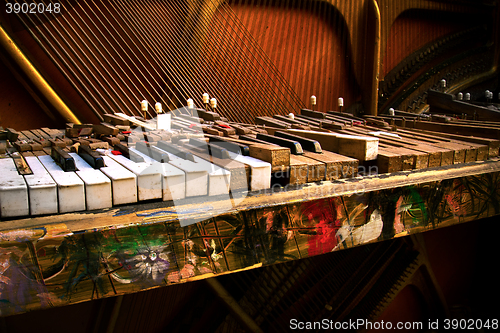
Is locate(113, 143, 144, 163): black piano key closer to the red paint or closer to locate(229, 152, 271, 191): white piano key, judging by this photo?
locate(229, 152, 271, 191): white piano key

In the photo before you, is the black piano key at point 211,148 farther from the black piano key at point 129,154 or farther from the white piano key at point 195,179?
the black piano key at point 129,154

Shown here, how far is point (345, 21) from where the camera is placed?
4.51m

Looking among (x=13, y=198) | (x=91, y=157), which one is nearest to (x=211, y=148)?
(x=91, y=157)

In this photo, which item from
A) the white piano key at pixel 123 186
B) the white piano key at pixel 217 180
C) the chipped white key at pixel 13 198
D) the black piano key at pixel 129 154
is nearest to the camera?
the chipped white key at pixel 13 198

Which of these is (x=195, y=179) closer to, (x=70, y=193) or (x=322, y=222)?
(x=70, y=193)

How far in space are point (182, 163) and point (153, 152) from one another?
0.20 meters

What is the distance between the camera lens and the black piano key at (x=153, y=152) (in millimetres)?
1316

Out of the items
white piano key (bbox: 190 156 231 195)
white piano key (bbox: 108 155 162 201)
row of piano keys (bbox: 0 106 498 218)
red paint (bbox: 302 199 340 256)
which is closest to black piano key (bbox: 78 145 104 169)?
row of piano keys (bbox: 0 106 498 218)

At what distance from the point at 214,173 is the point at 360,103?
161 inches

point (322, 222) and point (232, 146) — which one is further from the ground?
point (232, 146)

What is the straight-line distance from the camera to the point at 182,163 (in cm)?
128

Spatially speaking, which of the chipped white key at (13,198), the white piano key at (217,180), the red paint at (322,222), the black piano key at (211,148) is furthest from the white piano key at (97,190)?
the red paint at (322,222)

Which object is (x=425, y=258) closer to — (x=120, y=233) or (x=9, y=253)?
(x=120, y=233)

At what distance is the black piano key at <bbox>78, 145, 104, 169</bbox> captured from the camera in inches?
47.7
